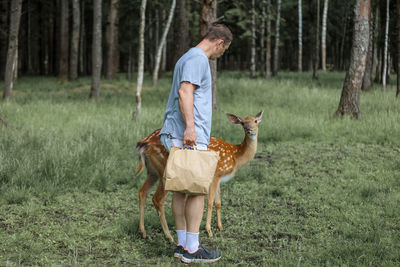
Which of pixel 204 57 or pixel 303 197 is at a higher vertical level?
pixel 204 57

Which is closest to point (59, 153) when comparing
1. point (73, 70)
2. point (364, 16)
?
point (364, 16)

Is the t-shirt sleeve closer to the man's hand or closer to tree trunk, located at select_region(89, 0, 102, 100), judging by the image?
the man's hand

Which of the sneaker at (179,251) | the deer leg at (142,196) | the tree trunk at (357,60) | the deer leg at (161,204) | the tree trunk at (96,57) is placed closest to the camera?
the sneaker at (179,251)

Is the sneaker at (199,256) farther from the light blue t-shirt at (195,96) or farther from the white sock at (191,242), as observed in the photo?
the light blue t-shirt at (195,96)

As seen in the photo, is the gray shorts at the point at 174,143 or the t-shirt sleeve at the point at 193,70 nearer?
the t-shirt sleeve at the point at 193,70

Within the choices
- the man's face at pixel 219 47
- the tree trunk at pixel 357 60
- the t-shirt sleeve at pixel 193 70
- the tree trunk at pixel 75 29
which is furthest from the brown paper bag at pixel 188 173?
the tree trunk at pixel 75 29

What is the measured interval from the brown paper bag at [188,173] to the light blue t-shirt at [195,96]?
218 millimetres

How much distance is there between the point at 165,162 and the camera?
15.4 ft

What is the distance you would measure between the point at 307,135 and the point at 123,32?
100 ft

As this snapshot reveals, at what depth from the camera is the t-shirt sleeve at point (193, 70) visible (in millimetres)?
3928

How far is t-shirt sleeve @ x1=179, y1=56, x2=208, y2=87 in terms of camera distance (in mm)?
3928

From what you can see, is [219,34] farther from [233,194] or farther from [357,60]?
[357,60]

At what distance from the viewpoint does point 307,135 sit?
1082cm

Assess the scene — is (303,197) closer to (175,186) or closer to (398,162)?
(398,162)
